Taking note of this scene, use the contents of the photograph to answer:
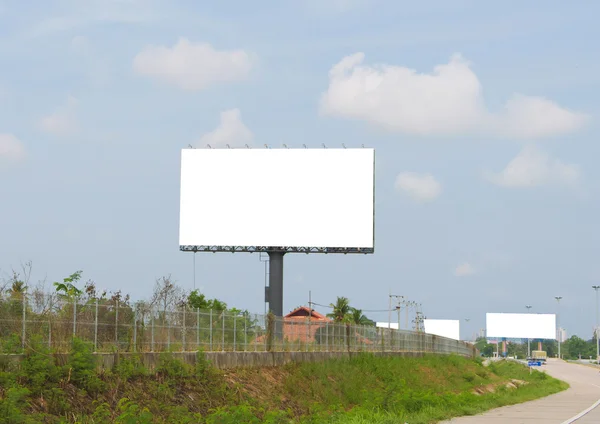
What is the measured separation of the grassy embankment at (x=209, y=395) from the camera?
1844cm

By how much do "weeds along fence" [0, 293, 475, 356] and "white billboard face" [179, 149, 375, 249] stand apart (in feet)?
64.6

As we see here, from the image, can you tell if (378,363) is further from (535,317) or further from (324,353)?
(535,317)

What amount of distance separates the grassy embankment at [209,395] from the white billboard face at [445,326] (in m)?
112

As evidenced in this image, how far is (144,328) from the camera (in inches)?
980

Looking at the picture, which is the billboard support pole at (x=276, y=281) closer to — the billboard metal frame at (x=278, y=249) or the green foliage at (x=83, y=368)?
the billboard metal frame at (x=278, y=249)

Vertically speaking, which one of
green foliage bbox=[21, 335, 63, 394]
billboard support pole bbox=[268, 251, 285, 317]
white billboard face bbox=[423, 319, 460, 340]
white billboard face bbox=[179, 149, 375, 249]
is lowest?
white billboard face bbox=[423, 319, 460, 340]

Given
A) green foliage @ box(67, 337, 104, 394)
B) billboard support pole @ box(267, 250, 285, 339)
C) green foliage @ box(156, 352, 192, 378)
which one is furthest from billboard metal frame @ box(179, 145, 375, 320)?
green foliage @ box(67, 337, 104, 394)

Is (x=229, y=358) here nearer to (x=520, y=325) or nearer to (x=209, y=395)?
(x=209, y=395)

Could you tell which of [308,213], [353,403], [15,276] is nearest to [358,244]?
[308,213]

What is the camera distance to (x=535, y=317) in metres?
143

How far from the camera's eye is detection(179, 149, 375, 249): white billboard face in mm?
62719

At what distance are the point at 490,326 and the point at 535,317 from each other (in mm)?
7773

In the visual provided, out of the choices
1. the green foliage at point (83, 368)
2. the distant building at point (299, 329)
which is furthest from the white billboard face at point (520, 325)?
the green foliage at point (83, 368)

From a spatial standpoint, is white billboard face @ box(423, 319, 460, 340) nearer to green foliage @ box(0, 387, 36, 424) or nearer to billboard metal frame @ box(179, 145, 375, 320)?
billboard metal frame @ box(179, 145, 375, 320)
